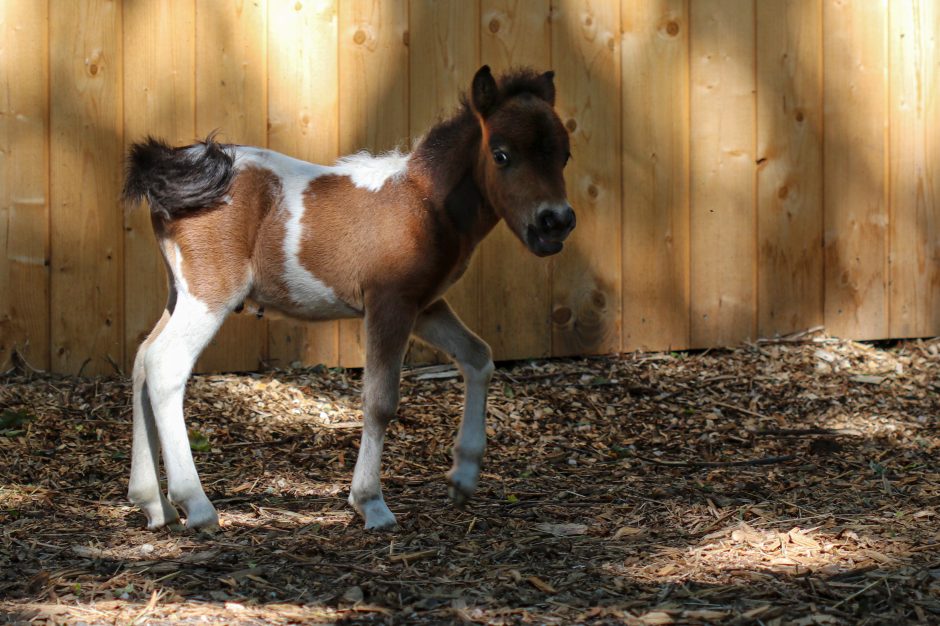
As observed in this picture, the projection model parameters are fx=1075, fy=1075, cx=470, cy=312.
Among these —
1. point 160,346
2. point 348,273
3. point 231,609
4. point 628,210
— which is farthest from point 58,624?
point 628,210

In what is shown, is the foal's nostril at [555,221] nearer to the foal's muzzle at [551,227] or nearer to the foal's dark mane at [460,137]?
the foal's muzzle at [551,227]

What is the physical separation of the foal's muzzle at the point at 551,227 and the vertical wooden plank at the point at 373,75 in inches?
78.8

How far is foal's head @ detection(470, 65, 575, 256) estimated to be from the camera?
4.20 m

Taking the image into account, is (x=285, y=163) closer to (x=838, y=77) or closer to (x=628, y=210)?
(x=628, y=210)

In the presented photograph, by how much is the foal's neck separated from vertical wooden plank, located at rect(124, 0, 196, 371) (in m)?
1.95

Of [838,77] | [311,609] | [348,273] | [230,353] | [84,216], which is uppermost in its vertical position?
[838,77]

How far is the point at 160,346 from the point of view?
13.9 ft

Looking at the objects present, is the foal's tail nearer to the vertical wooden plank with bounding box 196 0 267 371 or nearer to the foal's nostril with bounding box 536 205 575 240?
the foal's nostril with bounding box 536 205 575 240

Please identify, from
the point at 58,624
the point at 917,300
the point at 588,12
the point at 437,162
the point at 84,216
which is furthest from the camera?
the point at 917,300

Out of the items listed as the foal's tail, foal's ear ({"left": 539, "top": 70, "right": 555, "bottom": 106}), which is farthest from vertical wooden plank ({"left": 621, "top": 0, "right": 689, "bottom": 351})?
the foal's tail

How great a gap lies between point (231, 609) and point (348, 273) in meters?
1.60

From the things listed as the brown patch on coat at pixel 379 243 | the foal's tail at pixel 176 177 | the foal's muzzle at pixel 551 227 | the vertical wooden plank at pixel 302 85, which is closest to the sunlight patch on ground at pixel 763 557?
the foal's muzzle at pixel 551 227

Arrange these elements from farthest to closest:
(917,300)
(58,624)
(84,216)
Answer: (917,300) < (84,216) < (58,624)

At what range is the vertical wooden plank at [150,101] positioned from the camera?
585 cm
